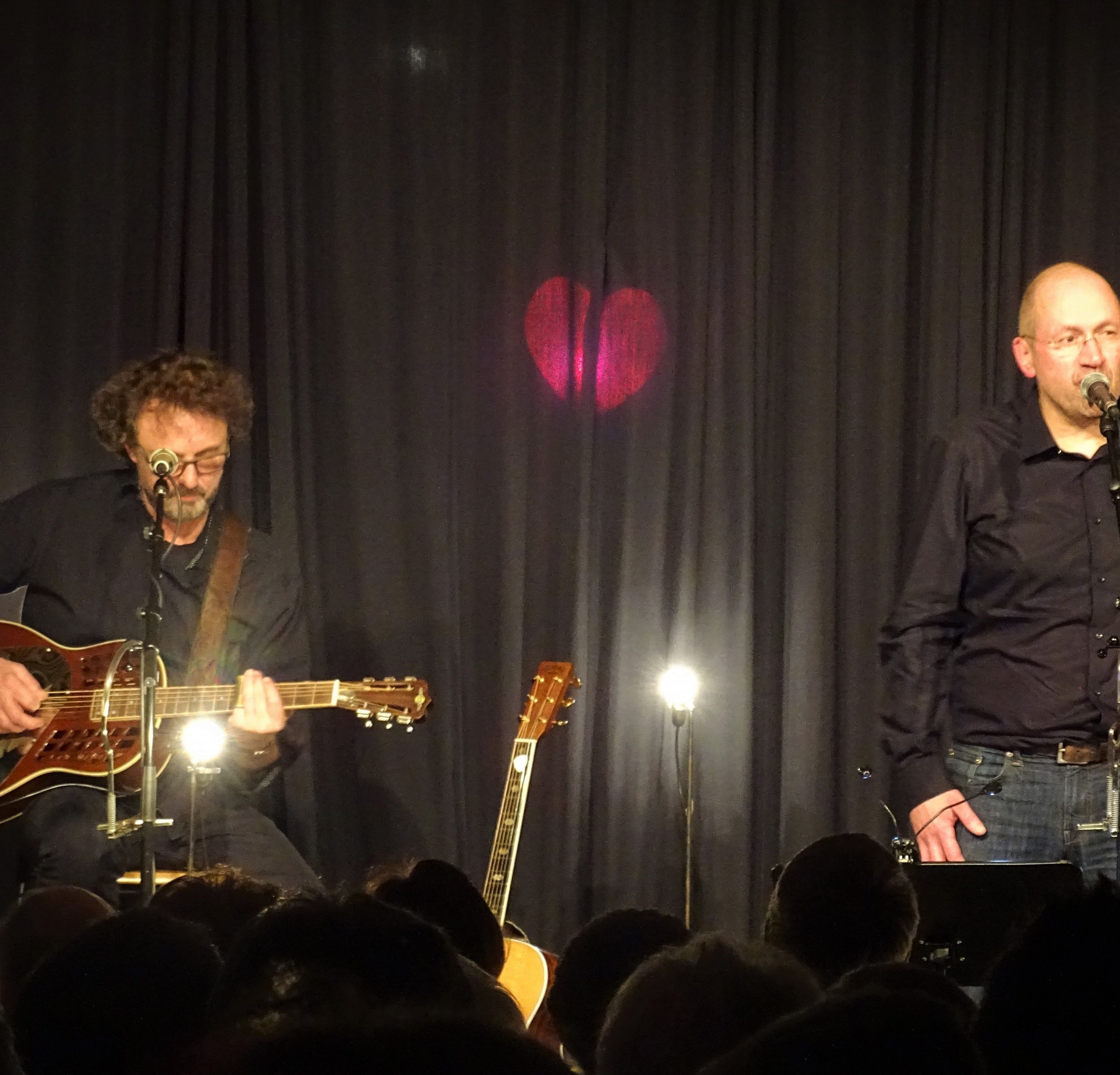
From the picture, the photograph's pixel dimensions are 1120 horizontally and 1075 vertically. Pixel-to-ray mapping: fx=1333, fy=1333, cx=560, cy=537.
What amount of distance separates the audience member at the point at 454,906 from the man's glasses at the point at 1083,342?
2.20m

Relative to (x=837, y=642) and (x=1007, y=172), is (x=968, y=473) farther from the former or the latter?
(x=1007, y=172)

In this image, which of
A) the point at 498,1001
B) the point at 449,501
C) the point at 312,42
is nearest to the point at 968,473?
the point at 449,501

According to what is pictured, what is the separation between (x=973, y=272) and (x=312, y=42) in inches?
94.9

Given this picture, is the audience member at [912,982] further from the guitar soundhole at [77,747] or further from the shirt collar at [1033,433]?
the guitar soundhole at [77,747]

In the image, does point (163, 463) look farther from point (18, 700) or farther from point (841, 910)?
point (841, 910)

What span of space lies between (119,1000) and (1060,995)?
0.83 m

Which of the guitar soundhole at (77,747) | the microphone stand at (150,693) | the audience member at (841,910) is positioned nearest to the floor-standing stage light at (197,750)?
the guitar soundhole at (77,747)

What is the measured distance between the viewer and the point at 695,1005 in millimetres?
1157

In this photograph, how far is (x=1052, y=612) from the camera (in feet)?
10.3

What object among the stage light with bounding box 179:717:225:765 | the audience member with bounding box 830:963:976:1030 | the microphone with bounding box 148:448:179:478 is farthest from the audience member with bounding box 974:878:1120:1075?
the stage light with bounding box 179:717:225:765

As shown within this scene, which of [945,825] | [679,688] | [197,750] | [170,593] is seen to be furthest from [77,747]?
[945,825]

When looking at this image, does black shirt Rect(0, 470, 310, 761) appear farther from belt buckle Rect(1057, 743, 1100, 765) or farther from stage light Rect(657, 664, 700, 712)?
belt buckle Rect(1057, 743, 1100, 765)

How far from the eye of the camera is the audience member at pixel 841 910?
1.60 m

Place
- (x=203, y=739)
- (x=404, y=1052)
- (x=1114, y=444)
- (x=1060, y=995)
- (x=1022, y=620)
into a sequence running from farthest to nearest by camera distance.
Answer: (x=203, y=739)
(x=1022, y=620)
(x=1114, y=444)
(x=1060, y=995)
(x=404, y=1052)
